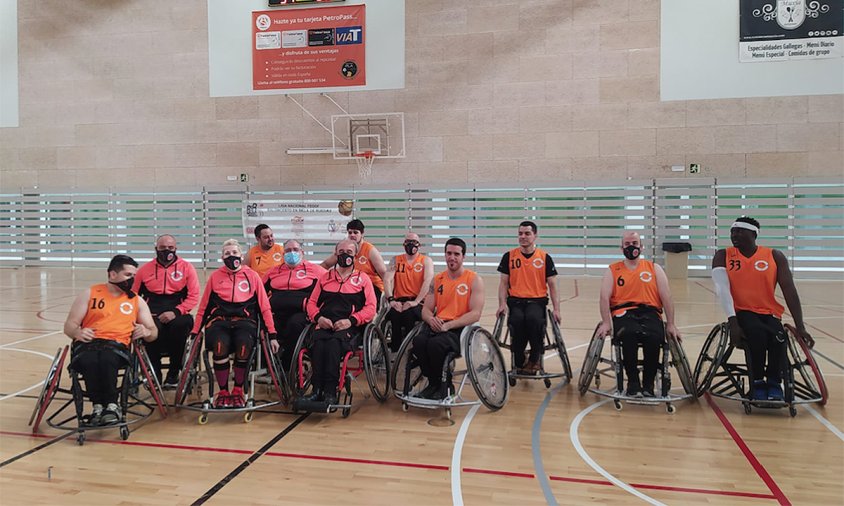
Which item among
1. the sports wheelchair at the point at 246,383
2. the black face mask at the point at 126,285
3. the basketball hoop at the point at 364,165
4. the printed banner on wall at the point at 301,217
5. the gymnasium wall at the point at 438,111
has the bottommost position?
the sports wheelchair at the point at 246,383

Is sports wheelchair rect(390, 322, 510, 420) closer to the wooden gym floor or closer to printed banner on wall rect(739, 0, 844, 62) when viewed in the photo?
the wooden gym floor

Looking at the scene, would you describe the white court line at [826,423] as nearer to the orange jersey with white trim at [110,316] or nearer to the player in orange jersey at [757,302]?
the player in orange jersey at [757,302]

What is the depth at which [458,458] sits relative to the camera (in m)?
3.54

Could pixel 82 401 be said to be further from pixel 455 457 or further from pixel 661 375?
pixel 661 375

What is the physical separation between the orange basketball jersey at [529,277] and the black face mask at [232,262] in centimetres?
214

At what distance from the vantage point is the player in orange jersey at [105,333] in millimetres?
3834

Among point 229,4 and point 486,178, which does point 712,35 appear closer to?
point 486,178

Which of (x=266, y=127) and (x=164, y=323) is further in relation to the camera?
(x=266, y=127)

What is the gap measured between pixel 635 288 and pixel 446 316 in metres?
1.33

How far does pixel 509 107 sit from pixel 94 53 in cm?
937

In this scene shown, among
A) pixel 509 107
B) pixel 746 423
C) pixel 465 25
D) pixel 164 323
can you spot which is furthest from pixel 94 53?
pixel 746 423

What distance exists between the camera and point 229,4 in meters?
14.0

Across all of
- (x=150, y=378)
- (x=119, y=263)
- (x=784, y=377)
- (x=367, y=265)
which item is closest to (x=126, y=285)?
(x=119, y=263)

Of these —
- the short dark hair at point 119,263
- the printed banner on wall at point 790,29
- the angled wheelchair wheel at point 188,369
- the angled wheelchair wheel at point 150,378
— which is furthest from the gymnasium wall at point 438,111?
the short dark hair at point 119,263
